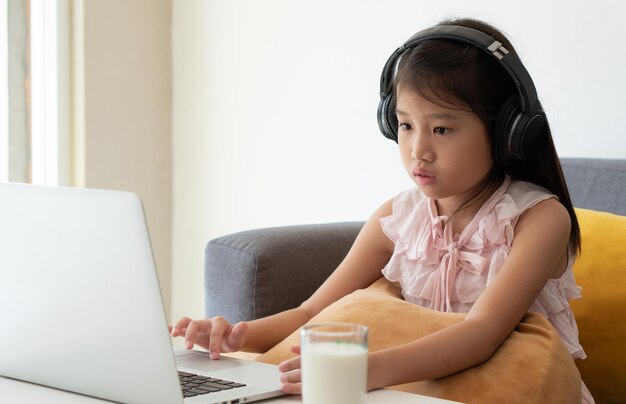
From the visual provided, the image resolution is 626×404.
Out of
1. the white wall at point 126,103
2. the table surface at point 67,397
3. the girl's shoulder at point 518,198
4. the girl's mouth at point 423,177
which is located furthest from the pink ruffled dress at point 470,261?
the white wall at point 126,103

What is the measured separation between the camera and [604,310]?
148 centimetres

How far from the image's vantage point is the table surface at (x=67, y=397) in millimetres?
859

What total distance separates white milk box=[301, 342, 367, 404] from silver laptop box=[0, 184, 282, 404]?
0.15 m

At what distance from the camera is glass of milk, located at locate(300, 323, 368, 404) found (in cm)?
67

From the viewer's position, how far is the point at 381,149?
235 cm

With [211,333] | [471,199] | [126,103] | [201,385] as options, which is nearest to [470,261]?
[471,199]

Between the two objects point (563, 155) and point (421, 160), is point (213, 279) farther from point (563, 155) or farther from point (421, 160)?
point (563, 155)

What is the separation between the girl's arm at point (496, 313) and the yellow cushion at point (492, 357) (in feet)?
0.05

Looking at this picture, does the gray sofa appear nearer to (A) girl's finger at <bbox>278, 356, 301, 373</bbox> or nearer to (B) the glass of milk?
(A) girl's finger at <bbox>278, 356, 301, 373</bbox>

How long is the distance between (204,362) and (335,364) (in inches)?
16.2

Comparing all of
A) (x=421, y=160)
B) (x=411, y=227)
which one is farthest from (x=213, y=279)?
(x=421, y=160)

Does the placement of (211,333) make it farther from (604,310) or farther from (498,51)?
(604,310)

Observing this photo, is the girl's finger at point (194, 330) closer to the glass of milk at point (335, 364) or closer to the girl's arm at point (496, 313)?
the girl's arm at point (496, 313)

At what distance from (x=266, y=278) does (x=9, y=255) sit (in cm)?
87
